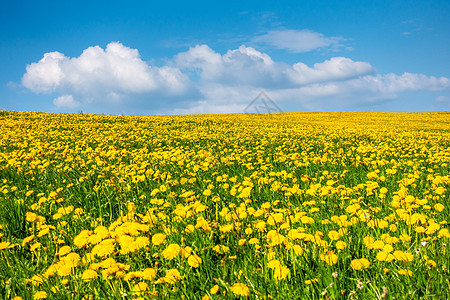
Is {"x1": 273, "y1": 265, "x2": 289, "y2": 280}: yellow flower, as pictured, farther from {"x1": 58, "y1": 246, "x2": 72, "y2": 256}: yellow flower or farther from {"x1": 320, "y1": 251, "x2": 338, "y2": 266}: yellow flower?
{"x1": 58, "y1": 246, "x2": 72, "y2": 256}: yellow flower

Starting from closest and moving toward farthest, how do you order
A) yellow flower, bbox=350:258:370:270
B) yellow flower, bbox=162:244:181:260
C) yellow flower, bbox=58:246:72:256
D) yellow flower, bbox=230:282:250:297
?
1. yellow flower, bbox=230:282:250:297
2. yellow flower, bbox=350:258:370:270
3. yellow flower, bbox=162:244:181:260
4. yellow flower, bbox=58:246:72:256

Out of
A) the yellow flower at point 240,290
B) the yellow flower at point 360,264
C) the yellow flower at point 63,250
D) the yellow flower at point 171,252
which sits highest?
the yellow flower at point 171,252

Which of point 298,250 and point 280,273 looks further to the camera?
point 298,250

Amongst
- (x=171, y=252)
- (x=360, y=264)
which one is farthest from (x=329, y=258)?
(x=171, y=252)

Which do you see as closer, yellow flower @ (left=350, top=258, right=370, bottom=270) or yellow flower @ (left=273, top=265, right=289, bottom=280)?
yellow flower @ (left=273, top=265, right=289, bottom=280)

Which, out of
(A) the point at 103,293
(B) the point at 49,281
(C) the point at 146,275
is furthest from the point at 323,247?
(B) the point at 49,281

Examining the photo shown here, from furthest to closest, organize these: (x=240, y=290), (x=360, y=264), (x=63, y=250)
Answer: (x=63, y=250) → (x=360, y=264) → (x=240, y=290)

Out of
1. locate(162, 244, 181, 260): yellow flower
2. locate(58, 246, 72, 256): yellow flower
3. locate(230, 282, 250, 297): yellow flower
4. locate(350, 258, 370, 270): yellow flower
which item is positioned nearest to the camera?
locate(230, 282, 250, 297): yellow flower

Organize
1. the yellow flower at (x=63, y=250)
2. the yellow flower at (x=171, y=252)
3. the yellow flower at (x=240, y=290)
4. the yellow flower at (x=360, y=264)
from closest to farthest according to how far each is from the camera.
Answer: the yellow flower at (x=240, y=290) → the yellow flower at (x=360, y=264) → the yellow flower at (x=171, y=252) → the yellow flower at (x=63, y=250)

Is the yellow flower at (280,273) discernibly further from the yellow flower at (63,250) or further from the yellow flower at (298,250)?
the yellow flower at (63,250)

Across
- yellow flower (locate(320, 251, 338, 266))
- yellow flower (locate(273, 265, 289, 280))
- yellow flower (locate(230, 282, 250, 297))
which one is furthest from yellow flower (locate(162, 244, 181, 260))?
yellow flower (locate(320, 251, 338, 266))

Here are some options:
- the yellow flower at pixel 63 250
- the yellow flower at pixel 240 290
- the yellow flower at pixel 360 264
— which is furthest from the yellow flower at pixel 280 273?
the yellow flower at pixel 63 250

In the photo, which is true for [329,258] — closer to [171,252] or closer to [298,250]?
[298,250]

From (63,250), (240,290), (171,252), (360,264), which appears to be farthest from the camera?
(63,250)
